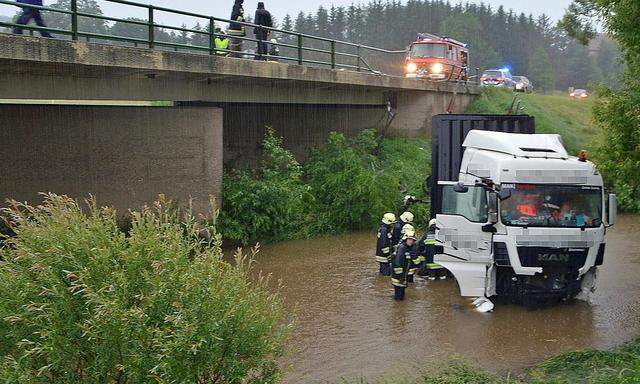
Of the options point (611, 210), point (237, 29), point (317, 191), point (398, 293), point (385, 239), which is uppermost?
point (237, 29)

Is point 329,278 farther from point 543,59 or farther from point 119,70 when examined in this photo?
point 543,59

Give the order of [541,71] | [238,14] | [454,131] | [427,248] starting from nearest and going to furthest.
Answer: [427,248], [454,131], [238,14], [541,71]

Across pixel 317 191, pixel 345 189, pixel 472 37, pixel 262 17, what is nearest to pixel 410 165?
pixel 317 191

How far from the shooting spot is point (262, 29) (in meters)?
16.7

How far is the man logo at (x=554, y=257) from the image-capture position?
1077 cm

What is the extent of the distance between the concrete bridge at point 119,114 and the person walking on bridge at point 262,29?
52cm

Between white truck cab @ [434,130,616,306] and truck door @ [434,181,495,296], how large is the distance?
2 centimetres

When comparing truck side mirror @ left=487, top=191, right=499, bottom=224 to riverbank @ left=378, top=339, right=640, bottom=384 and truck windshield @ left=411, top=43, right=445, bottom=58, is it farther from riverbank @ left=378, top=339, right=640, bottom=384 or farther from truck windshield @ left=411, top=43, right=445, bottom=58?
truck windshield @ left=411, top=43, right=445, bottom=58

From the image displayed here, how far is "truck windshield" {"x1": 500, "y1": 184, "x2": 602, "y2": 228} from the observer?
10938 millimetres

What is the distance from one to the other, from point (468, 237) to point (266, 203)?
24.6 ft

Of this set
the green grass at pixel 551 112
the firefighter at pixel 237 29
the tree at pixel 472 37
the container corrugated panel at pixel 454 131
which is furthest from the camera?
the tree at pixel 472 37

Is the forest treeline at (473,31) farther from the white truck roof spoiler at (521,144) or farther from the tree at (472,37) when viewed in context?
the white truck roof spoiler at (521,144)

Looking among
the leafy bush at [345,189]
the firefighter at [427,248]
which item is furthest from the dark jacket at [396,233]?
the leafy bush at [345,189]

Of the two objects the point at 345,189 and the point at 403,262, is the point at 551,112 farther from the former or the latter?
the point at 403,262
